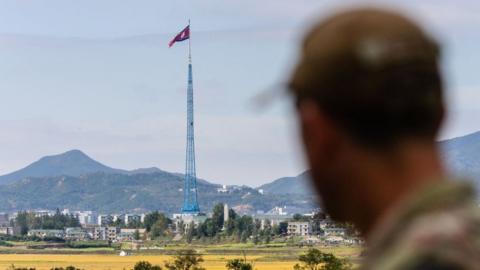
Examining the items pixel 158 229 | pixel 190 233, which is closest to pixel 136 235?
pixel 158 229

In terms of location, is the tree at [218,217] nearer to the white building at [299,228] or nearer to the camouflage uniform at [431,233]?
the white building at [299,228]

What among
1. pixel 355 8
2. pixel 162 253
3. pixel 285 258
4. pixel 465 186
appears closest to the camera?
pixel 465 186

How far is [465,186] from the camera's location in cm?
206

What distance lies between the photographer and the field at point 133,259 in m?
111

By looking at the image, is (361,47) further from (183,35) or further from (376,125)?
(183,35)

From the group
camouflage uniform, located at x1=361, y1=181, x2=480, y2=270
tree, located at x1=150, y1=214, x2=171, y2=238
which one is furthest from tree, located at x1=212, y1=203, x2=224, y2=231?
camouflage uniform, located at x1=361, y1=181, x2=480, y2=270

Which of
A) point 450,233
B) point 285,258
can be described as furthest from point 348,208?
point 285,258

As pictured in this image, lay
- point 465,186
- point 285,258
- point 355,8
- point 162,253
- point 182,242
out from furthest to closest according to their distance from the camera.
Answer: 1. point 182,242
2. point 162,253
3. point 285,258
4. point 355,8
5. point 465,186

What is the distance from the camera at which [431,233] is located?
193cm

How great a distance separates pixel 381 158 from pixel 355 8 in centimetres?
26

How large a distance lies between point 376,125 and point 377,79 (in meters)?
0.06

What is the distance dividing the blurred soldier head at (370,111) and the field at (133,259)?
99288 millimetres

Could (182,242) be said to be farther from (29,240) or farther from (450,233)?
(450,233)

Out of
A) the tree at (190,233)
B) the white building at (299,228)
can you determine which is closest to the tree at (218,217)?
the tree at (190,233)
